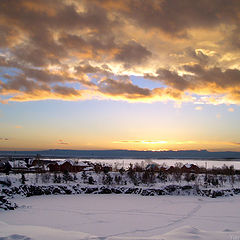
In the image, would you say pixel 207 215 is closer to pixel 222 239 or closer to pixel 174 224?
pixel 174 224

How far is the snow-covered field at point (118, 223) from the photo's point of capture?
694 cm

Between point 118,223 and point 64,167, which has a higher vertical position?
point 118,223

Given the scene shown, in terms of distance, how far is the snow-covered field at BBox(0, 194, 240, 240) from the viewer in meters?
6.94

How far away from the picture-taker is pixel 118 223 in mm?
9391

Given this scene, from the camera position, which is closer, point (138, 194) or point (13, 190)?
point (13, 190)

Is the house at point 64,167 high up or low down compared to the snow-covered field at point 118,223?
down

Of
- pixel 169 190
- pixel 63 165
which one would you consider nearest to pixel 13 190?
pixel 169 190

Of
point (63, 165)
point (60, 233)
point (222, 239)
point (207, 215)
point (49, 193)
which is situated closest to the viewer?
point (222, 239)

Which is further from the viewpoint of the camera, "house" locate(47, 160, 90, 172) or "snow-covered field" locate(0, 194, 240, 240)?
"house" locate(47, 160, 90, 172)

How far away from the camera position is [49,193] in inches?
741

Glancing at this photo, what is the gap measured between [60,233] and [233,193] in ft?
53.1

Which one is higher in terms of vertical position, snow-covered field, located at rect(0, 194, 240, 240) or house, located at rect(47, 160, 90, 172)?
snow-covered field, located at rect(0, 194, 240, 240)

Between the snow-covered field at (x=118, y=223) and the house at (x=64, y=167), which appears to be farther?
the house at (x=64, y=167)

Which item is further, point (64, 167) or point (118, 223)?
point (64, 167)
